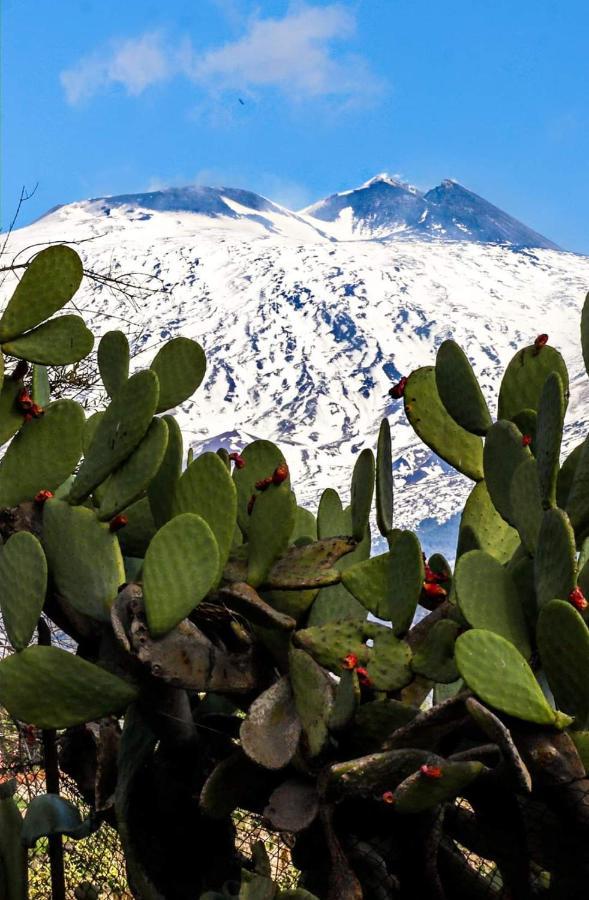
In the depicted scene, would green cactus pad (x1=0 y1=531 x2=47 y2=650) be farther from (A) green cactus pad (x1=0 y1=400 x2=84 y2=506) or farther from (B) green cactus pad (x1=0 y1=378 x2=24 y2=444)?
(B) green cactus pad (x1=0 y1=378 x2=24 y2=444)

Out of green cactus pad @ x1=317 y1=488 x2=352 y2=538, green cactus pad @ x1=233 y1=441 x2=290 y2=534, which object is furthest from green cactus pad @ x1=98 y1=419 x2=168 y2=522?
green cactus pad @ x1=317 y1=488 x2=352 y2=538

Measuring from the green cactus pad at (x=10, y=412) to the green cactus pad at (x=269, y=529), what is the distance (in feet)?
1.83

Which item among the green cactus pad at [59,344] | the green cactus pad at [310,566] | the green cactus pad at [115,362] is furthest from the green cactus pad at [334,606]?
the green cactus pad at [59,344]

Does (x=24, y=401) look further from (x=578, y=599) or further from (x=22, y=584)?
(x=578, y=599)

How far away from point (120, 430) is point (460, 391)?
25.8 inches

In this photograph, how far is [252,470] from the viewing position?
2098mm

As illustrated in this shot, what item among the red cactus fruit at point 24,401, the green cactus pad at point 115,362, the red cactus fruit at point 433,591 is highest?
the green cactus pad at point 115,362

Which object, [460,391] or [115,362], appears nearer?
[460,391]

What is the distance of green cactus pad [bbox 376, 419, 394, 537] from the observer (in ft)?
6.31

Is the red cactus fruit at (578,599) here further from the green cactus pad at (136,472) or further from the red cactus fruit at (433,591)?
the green cactus pad at (136,472)

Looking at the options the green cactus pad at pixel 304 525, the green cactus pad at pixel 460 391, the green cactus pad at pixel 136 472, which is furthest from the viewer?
the green cactus pad at pixel 304 525

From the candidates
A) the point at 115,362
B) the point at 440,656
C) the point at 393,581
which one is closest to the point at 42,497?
the point at 115,362

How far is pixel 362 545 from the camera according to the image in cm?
213

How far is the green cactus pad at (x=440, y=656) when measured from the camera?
5.51 feet
